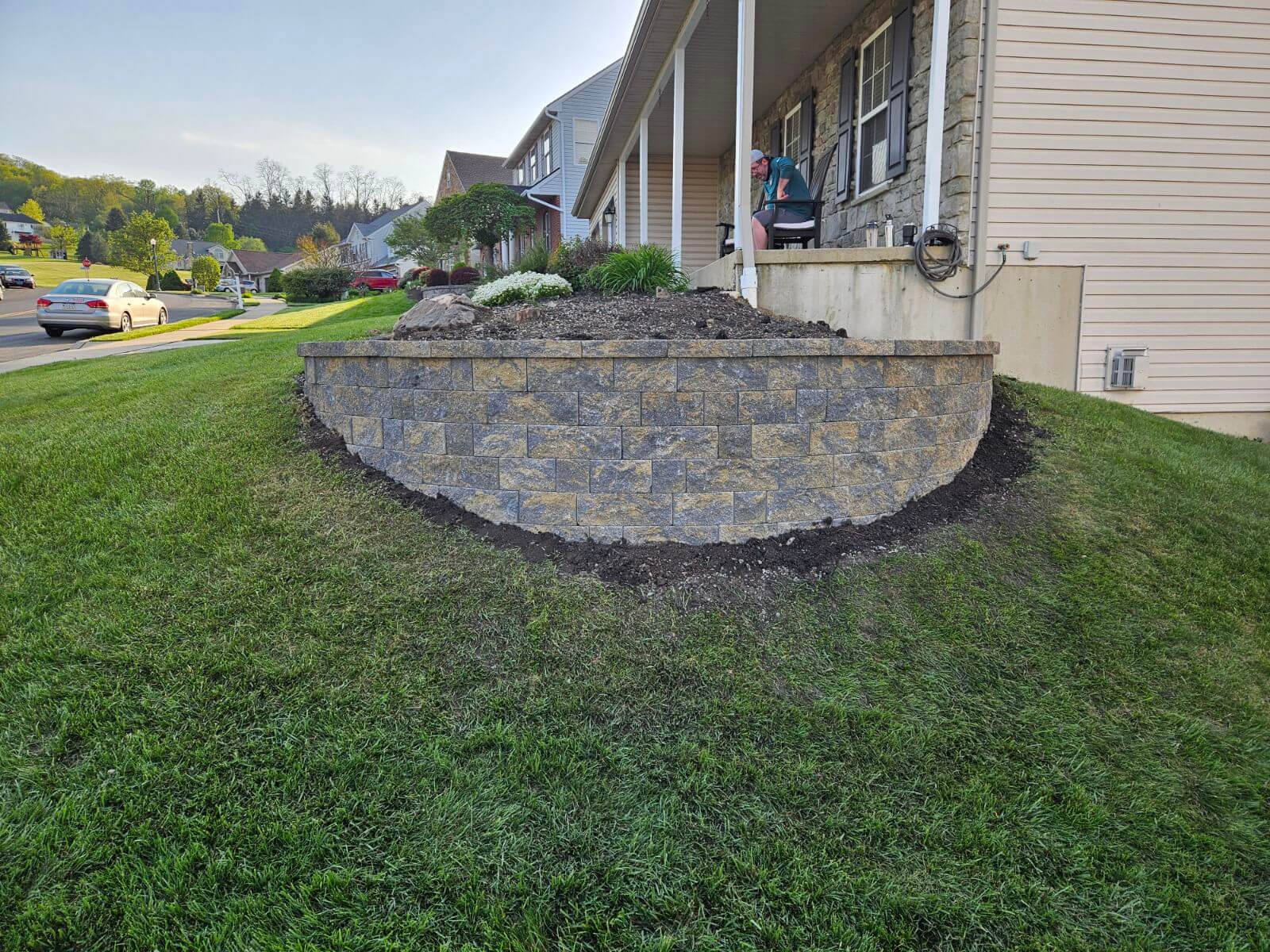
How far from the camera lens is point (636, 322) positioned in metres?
4.92

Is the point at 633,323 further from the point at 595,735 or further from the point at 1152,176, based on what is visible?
the point at 1152,176

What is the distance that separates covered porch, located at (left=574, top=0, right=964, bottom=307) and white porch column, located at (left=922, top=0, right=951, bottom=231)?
1 centimetres

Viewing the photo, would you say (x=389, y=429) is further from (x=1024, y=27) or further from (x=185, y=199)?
(x=185, y=199)

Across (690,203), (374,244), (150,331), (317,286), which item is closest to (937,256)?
(690,203)

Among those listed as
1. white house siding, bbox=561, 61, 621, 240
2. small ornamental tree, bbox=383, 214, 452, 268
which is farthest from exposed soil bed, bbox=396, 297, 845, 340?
small ornamental tree, bbox=383, 214, 452, 268

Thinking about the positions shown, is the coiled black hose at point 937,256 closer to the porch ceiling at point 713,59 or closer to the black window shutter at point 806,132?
the porch ceiling at point 713,59

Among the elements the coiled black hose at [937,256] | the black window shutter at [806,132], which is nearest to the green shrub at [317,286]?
the black window shutter at [806,132]

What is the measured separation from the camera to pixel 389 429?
3988 millimetres

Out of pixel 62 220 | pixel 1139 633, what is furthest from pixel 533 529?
pixel 62 220

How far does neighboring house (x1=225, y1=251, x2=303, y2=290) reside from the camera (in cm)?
5488

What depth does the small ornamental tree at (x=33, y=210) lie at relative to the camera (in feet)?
204

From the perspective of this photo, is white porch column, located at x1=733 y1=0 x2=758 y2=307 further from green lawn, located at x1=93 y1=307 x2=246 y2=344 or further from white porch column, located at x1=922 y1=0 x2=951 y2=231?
green lawn, located at x1=93 y1=307 x2=246 y2=344

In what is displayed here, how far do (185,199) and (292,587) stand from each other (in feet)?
281

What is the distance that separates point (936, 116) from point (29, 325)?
21.0m
